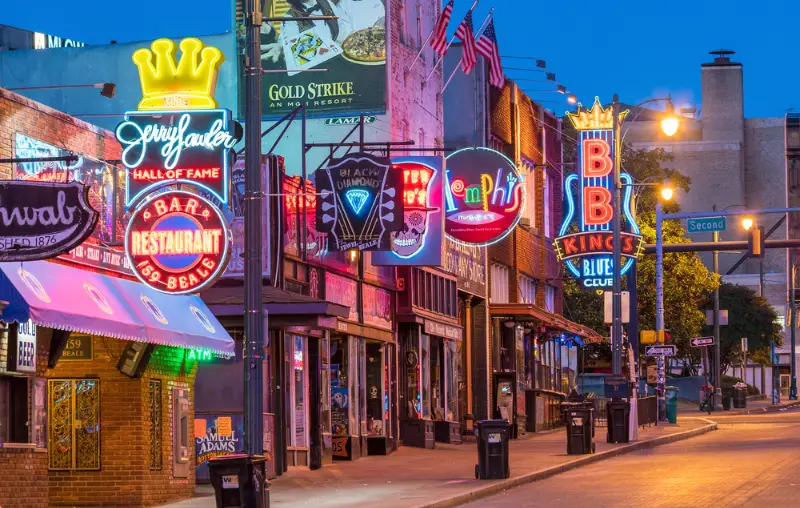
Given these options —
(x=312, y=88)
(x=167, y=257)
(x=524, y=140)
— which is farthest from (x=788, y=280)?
(x=167, y=257)

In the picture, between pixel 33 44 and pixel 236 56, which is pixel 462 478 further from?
pixel 33 44

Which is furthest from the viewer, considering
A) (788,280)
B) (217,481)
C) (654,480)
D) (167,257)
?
(788,280)

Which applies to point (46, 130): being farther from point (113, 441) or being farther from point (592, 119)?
point (592, 119)

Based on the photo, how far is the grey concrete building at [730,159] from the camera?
3964 inches

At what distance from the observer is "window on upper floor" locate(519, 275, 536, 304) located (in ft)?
153

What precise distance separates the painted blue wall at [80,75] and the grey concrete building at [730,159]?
69004 millimetres

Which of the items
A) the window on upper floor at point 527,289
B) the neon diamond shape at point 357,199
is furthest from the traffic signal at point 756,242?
the neon diamond shape at point 357,199

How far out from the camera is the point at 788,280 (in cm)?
9294

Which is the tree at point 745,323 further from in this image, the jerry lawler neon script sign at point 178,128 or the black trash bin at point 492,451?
the jerry lawler neon script sign at point 178,128

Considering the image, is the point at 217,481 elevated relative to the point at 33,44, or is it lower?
lower

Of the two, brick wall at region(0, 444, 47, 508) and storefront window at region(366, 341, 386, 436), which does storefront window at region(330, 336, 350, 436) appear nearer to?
storefront window at region(366, 341, 386, 436)

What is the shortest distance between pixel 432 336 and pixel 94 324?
20630 millimetres

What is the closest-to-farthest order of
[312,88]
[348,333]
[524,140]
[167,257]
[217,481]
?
[217,481]
[167,257]
[348,333]
[312,88]
[524,140]

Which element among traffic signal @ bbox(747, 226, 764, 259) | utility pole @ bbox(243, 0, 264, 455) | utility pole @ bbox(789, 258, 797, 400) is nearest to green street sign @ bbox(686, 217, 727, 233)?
traffic signal @ bbox(747, 226, 764, 259)
